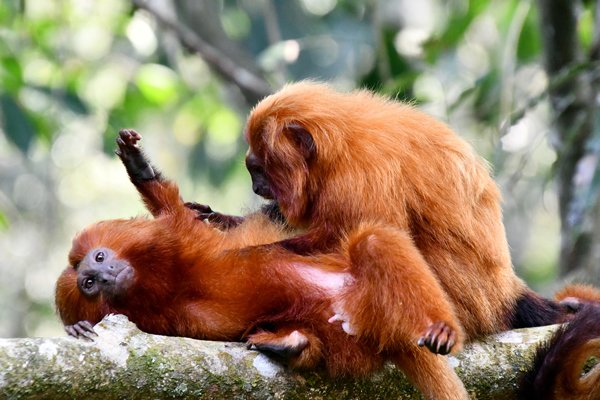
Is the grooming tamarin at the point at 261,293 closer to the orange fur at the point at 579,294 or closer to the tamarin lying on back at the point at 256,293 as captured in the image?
the tamarin lying on back at the point at 256,293

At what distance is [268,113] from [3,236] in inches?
603

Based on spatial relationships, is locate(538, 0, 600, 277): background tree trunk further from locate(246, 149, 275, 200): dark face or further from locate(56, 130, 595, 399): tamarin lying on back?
locate(56, 130, 595, 399): tamarin lying on back

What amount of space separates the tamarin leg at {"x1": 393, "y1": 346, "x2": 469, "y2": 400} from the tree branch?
561 centimetres

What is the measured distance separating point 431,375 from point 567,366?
30.8 inches

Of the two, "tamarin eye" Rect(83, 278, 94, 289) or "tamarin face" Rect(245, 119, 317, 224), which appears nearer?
"tamarin eye" Rect(83, 278, 94, 289)

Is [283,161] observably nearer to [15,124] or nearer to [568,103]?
[568,103]

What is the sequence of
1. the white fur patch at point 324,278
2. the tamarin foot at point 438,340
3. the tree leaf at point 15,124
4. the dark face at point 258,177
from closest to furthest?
the tamarin foot at point 438,340
the white fur patch at point 324,278
the dark face at point 258,177
the tree leaf at point 15,124

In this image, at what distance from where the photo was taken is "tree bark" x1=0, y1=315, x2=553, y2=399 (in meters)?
3.33

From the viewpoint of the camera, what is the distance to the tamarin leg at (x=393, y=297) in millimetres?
4012

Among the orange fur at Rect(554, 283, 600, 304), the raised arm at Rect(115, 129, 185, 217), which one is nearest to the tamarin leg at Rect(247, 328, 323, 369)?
the raised arm at Rect(115, 129, 185, 217)

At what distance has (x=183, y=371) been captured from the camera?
3.69 meters

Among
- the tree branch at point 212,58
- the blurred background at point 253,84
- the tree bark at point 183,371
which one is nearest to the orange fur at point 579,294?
the tree bark at point 183,371

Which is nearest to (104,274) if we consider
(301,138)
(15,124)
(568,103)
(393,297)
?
(301,138)

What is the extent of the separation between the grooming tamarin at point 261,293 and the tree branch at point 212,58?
4.76 metres
